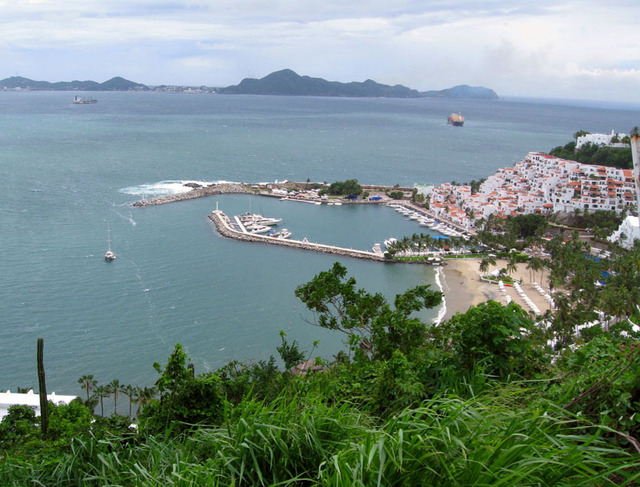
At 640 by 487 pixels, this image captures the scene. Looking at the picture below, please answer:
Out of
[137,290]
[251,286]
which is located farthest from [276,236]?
[137,290]

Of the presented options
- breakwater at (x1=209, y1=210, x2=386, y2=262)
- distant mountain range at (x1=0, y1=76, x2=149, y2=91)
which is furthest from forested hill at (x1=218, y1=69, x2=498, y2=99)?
breakwater at (x1=209, y1=210, x2=386, y2=262)

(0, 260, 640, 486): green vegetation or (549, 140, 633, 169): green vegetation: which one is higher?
(549, 140, 633, 169): green vegetation

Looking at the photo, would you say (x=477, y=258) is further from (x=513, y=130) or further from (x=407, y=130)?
(x=513, y=130)

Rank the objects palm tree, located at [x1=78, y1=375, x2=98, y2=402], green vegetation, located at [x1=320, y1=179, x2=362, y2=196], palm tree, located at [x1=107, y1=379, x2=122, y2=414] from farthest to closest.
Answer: green vegetation, located at [x1=320, y1=179, x2=362, y2=196], palm tree, located at [x1=78, y1=375, x2=98, y2=402], palm tree, located at [x1=107, y1=379, x2=122, y2=414]

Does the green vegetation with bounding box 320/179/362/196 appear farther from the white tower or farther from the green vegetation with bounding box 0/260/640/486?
the white tower

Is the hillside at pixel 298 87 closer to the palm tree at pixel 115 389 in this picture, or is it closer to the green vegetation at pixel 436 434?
the palm tree at pixel 115 389

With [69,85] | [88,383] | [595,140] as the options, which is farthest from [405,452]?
[69,85]

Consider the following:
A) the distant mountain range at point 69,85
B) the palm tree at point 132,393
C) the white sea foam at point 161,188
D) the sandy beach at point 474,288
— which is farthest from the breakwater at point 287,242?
the distant mountain range at point 69,85
